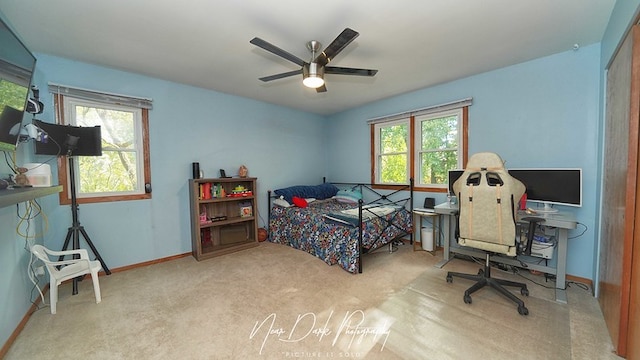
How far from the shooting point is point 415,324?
6.06 feet

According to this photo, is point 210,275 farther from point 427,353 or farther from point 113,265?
point 427,353

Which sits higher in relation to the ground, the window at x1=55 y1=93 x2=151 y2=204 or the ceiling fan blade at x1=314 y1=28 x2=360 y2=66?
the ceiling fan blade at x1=314 y1=28 x2=360 y2=66

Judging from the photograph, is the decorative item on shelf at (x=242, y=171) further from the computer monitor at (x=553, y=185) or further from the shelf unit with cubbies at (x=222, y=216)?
the computer monitor at (x=553, y=185)

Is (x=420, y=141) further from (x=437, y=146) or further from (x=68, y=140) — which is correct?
(x=68, y=140)

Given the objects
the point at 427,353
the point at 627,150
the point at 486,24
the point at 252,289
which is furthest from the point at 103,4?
the point at 627,150

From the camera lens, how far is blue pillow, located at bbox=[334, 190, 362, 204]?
14.1 ft

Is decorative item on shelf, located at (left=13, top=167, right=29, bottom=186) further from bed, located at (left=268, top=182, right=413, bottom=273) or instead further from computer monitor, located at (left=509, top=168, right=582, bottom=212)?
computer monitor, located at (left=509, top=168, right=582, bottom=212)

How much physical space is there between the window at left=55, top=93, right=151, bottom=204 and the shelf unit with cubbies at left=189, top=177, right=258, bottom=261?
685mm

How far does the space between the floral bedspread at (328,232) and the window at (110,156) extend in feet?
6.48

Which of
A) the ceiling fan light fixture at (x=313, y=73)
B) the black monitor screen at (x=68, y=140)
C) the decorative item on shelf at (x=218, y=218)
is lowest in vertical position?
the decorative item on shelf at (x=218, y=218)

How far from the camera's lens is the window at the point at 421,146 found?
10.9 feet

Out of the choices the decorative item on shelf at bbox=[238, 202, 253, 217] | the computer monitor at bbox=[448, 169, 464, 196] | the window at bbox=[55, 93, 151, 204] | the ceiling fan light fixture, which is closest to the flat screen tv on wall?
the window at bbox=[55, 93, 151, 204]

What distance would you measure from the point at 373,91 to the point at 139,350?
12.9ft

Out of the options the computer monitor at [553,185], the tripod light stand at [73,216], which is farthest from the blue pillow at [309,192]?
the computer monitor at [553,185]
